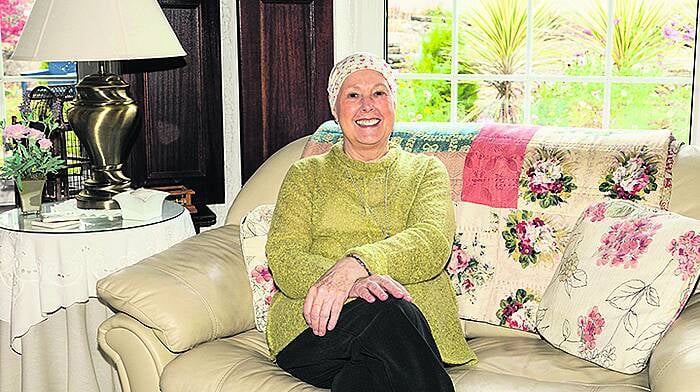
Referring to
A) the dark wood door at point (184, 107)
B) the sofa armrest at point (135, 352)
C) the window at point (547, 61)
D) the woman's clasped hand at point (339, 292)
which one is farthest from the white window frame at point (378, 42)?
the sofa armrest at point (135, 352)

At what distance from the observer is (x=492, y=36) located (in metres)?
3.69

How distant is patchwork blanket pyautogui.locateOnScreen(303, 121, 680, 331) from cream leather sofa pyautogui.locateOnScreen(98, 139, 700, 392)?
68 millimetres

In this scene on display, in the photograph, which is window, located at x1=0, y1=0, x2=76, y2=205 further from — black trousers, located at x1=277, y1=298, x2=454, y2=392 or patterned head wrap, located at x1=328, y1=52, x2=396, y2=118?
black trousers, located at x1=277, y1=298, x2=454, y2=392

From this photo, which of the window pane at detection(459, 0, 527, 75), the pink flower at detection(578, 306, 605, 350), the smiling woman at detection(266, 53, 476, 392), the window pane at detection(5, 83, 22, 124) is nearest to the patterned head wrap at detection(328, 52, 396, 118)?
the smiling woman at detection(266, 53, 476, 392)

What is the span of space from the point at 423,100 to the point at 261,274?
1.44 meters

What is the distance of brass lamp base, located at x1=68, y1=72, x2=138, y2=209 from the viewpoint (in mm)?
3000

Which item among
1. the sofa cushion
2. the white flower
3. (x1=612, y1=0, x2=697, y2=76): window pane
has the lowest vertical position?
the sofa cushion

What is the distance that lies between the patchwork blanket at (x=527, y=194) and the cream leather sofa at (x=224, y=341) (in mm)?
68

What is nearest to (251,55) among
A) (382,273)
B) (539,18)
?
(539,18)

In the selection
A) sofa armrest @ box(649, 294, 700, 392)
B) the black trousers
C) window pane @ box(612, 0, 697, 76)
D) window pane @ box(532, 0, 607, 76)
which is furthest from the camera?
window pane @ box(532, 0, 607, 76)

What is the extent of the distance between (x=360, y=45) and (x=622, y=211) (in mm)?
1620

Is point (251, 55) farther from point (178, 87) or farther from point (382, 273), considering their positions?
point (382, 273)

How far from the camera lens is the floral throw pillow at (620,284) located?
7.36 ft

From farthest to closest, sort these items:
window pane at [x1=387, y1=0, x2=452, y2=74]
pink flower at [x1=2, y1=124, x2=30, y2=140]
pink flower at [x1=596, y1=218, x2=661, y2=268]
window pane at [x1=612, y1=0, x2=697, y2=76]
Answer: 1. window pane at [x1=387, y1=0, x2=452, y2=74]
2. window pane at [x1=612, y1=0, x2=697, y2=76]
3. pink flower at [x1=2, y1=124, x2=30, y2=140]
4. pink flower at [x1=596, y1=218, x2=661, y2=268]
